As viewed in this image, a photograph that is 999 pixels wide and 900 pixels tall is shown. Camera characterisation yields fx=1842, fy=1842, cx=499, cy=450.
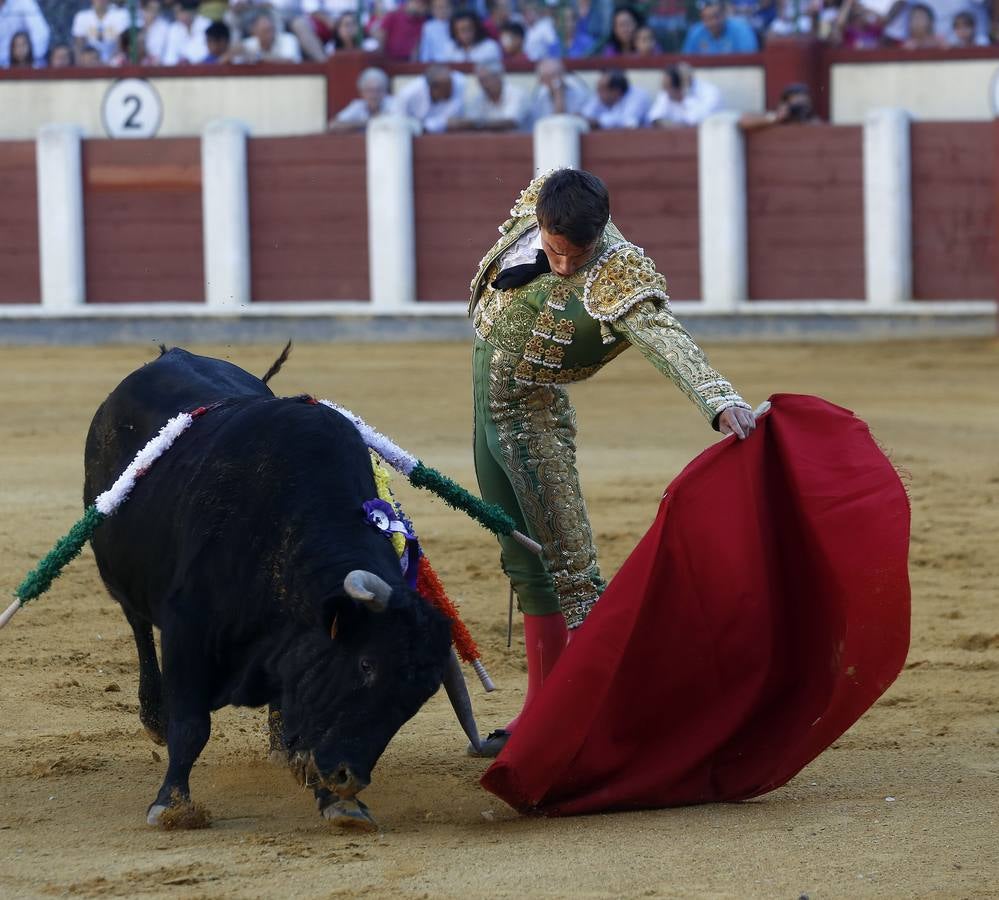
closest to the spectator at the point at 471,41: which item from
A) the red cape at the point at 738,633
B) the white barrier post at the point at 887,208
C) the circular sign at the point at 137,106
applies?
the circular sign at the point at 137,106

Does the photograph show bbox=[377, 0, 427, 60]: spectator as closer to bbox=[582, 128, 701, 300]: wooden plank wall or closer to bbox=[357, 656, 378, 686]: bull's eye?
bbox=[582, 128, 701, 300]: wooden plank wall

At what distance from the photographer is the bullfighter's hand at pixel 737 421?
3141 mm

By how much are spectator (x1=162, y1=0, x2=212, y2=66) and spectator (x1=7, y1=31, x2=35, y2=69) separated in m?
0.93

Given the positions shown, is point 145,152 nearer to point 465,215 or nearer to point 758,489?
point 465,215

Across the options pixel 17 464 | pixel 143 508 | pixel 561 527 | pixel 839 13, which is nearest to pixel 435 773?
pixel 561 527

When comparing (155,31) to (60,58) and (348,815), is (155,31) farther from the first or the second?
(348,815)

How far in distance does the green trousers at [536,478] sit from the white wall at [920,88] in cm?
831

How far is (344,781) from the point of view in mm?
2867

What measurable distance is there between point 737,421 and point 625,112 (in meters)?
8.69

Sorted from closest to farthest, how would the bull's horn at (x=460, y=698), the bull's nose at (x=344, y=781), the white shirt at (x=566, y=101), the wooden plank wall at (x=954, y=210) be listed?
1. the bull's nose at (x=344, y=781)
2. the bull's horn at (x=460, y=698)
3. the wooden plank wall at (x=954, y=210)
4. the white shirt at (x=566, y=101)

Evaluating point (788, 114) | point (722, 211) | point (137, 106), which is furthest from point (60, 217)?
point (788, 114)

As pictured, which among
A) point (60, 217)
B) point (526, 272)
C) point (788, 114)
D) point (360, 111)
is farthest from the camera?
point (60, 217)

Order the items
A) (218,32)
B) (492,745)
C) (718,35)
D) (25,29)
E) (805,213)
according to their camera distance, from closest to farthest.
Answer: (492,745)
(805,213)
(718,35)
(218,32)
(25,29)

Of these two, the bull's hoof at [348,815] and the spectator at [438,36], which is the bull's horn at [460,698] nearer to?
the bull's hoof at [348,815]
